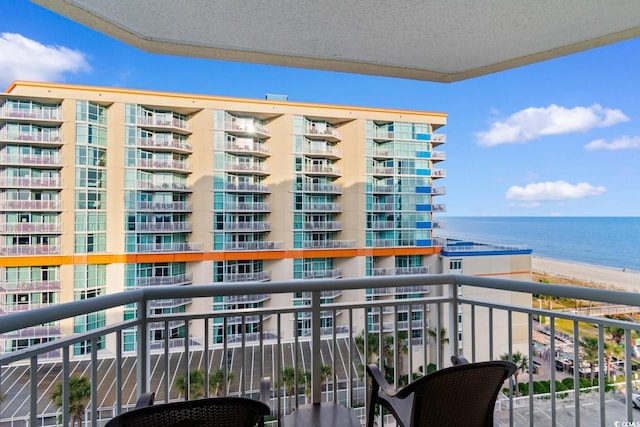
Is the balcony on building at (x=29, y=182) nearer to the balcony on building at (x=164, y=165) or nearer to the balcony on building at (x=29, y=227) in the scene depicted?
the balcony on building at (x=29, y=227)

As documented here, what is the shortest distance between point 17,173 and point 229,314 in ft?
13.9

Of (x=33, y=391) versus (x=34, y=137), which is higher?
(x=34, y=137)

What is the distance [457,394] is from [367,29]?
1543 millimetres

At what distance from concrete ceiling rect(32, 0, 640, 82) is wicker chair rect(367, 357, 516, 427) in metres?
1.36

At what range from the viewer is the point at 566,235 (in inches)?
255

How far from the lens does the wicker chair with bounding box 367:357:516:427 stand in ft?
2.91

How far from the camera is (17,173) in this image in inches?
157

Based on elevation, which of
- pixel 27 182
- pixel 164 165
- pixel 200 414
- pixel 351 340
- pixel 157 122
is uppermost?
pixel 157 122

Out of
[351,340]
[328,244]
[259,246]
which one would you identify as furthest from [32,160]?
[351,340]

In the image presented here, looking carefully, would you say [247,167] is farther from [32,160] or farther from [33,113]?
[33,113]

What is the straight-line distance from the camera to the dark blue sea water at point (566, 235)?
497 cm

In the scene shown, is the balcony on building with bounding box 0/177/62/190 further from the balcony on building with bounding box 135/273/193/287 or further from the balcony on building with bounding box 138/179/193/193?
the balcony on building with bounding box 135/273/193/287

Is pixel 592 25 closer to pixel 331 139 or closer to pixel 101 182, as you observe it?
pixel 331 139

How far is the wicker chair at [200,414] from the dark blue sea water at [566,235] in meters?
4.67
